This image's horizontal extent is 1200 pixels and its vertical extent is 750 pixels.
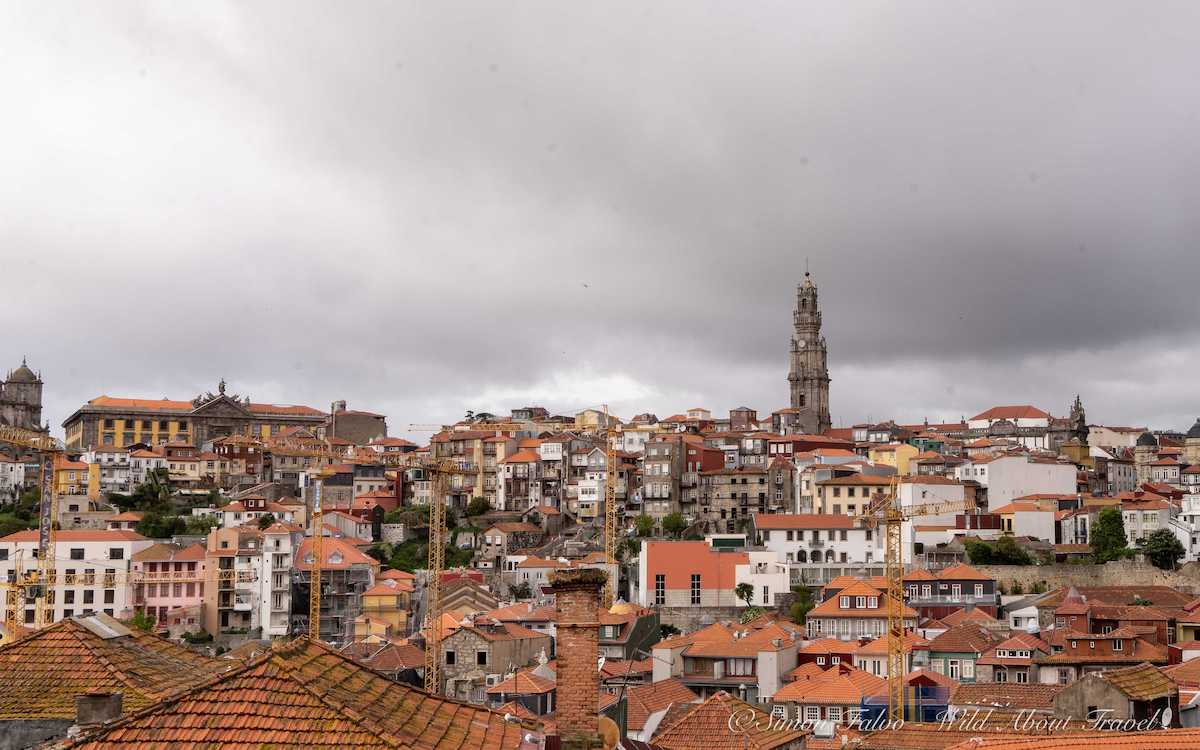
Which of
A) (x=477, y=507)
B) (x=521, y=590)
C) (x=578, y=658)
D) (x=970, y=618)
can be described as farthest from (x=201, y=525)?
(x=578, y=658)

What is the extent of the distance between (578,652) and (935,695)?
35.6m

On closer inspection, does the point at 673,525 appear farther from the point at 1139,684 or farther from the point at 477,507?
Answer: the point at 1139,684

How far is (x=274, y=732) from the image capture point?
28.1ft

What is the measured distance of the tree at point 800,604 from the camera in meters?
64.7

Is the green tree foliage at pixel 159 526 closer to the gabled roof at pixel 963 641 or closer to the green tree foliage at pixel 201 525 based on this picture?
the green tree foliage at pixel 201 525

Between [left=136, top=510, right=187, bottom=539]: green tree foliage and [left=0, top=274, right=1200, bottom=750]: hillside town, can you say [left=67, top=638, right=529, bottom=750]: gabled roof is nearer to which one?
[left=0, top=274, right=1200, bottom=750]: hillside town

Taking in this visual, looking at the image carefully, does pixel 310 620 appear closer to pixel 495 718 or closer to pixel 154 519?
pixel 154 519

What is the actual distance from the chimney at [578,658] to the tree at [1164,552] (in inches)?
2623

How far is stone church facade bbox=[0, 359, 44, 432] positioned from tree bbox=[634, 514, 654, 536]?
6154 cm

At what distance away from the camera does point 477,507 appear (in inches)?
3706

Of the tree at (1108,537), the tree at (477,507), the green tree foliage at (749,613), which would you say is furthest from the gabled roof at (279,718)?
the tree at (477,507)

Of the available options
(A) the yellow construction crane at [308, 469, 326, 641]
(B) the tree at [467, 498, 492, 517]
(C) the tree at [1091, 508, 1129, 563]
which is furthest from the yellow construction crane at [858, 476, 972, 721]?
(B) the tree at [467, 498, 492, 517]

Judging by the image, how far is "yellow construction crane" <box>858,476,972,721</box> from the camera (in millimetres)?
40625

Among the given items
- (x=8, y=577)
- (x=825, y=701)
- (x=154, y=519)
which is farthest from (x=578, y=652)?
(x=154, y=519)
